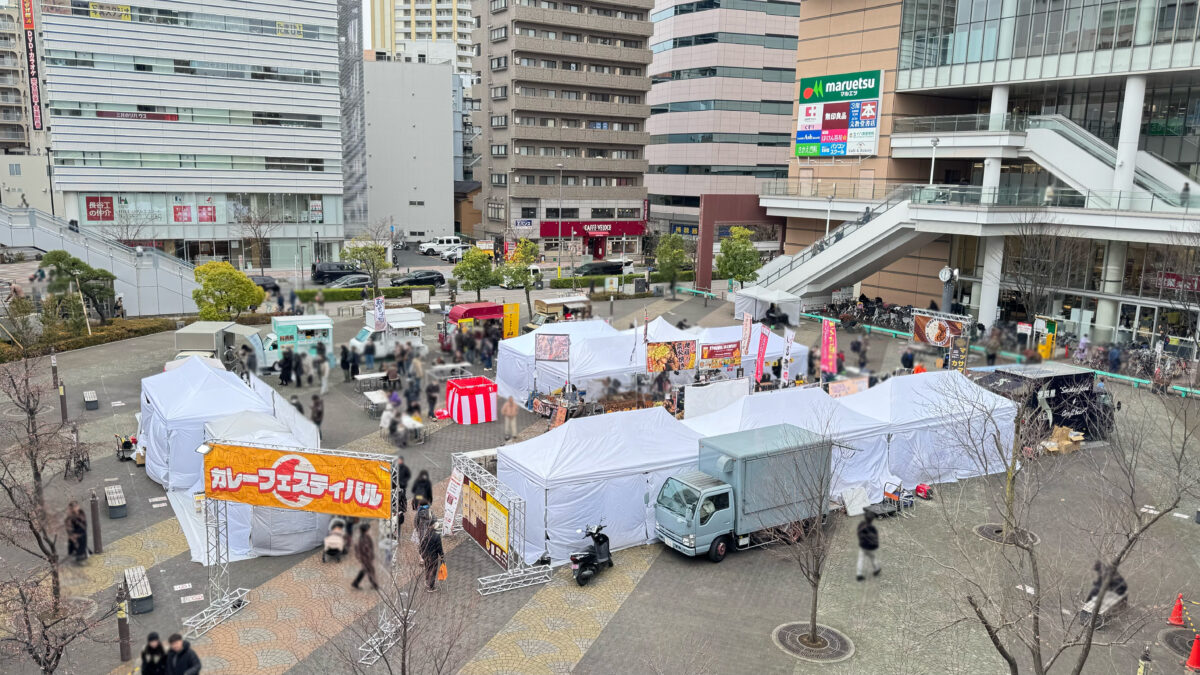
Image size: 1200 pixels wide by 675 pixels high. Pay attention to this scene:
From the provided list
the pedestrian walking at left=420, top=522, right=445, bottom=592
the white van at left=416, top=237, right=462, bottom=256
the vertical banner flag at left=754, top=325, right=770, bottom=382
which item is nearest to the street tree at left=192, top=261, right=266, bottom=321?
the pedestrian walking at left=420, top=522, right=445, bottom=592

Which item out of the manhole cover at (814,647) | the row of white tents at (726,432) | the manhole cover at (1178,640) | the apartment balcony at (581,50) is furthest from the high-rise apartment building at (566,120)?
the manhole cover at (1178,640)

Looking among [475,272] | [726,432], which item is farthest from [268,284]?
[475,272]

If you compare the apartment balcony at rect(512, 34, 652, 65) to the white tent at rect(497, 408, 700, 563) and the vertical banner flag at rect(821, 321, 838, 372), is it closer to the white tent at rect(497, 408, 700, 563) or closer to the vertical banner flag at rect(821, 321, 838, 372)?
the vertical banner flag at rect(821, 321, 838, 372)

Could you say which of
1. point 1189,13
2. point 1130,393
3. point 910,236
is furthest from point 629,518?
point 1189,13

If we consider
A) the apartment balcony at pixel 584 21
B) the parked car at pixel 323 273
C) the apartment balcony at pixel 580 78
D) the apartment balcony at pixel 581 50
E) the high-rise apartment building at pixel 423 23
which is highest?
the high-rise apartment building at pixel 423 23

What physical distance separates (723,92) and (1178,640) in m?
48.1

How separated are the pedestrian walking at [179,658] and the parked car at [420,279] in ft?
89.3

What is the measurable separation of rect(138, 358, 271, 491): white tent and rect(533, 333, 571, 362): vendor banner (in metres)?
6.40

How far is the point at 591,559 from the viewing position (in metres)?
12.4

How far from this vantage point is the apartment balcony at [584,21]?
2136 inches

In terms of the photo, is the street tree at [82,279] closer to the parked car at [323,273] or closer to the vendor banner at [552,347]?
the vendor banner at [552,347]

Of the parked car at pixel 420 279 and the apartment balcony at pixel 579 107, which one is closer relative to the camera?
the parked car at pixel 420 279

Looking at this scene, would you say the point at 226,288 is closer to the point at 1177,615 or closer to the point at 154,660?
the point at 154,660

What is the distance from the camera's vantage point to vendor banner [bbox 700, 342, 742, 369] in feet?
66.5
